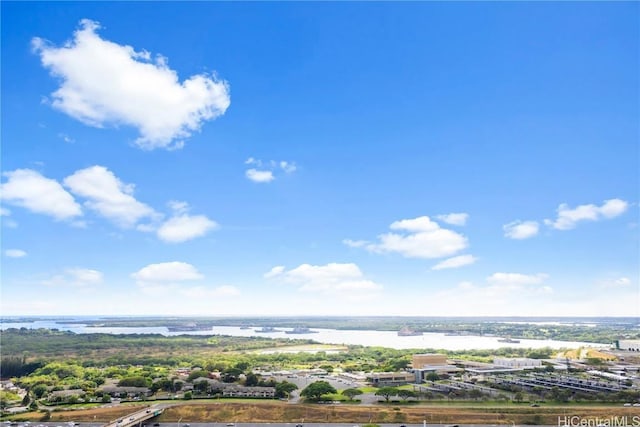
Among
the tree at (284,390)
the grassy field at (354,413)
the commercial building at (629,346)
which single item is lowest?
the grassy field at (354,413)

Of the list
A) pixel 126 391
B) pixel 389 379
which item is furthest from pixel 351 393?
pixel 126 391

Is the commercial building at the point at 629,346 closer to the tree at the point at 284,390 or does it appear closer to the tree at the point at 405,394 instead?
the tree at the point at 405,394

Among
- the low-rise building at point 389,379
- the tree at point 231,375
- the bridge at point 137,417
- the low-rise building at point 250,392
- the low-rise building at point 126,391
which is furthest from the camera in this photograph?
the low-rise building at point 389,379

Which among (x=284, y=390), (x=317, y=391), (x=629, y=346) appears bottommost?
(x=284, y=390)

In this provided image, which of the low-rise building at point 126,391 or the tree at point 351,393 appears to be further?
the low-rise building at point 126,391

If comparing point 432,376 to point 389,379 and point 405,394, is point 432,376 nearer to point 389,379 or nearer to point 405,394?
point 389,379

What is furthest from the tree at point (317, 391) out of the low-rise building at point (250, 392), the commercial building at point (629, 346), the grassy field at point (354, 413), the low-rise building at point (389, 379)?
the commercial building at point (629, 346)

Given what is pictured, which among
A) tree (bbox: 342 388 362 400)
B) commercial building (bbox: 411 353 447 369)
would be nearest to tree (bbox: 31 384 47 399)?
tree (bbox: 342 388 362 400)
